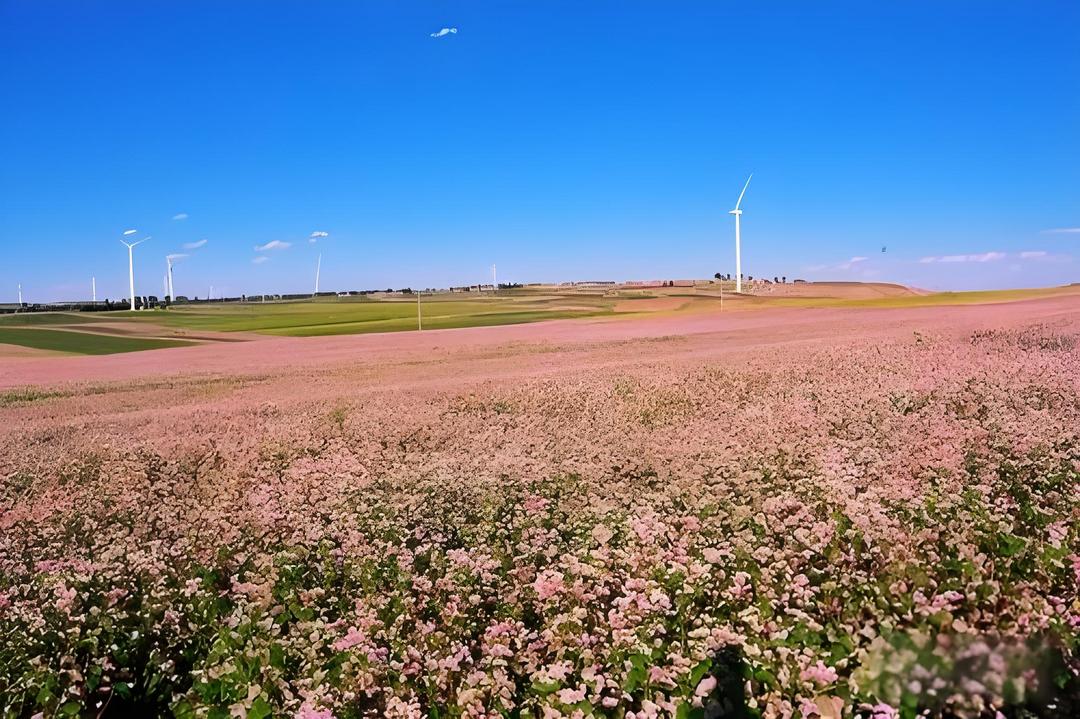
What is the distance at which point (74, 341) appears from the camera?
1662 inches

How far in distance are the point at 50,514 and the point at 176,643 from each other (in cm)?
445

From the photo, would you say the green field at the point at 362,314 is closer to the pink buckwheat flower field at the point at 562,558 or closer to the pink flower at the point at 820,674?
the pink buckwheat flower field at the point at 562,558

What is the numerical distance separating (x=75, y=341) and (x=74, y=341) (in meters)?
0.07

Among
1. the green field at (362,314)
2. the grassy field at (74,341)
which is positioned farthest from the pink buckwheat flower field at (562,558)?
the green field at (362,314)

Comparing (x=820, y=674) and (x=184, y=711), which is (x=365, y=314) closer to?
(x=184, y=711)

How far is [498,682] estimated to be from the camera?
200 inches

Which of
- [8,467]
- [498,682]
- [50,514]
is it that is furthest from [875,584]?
[8,467]

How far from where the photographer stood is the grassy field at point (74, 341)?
38781 mm

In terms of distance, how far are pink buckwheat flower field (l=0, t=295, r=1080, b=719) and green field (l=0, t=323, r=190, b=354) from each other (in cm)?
2692

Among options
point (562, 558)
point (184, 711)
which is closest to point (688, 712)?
point (562, 558)

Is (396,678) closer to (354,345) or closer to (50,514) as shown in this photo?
(50,514)

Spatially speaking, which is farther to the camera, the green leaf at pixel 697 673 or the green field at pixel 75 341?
the green field at pixel 75 341

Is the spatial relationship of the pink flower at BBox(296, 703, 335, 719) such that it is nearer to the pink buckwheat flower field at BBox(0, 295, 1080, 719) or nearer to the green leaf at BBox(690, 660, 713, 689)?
the pink buckwheat flower field at BBox(0, 295, 1080, 719)

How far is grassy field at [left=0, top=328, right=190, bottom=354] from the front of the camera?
127ft
